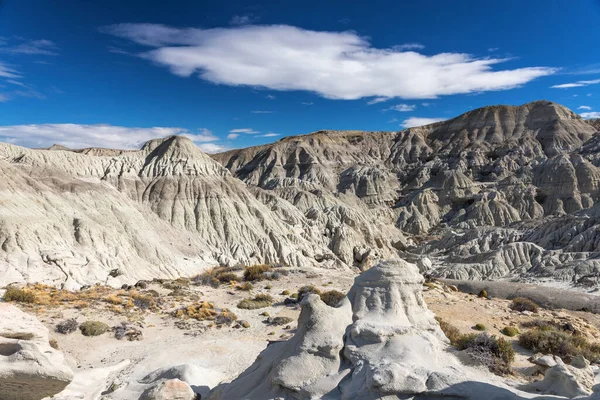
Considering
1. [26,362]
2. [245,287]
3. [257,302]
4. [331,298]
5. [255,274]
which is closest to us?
[26,362]

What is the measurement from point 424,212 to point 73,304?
273ft

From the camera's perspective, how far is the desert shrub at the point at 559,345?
12461 millimetres

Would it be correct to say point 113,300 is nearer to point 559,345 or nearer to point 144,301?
point 144,301

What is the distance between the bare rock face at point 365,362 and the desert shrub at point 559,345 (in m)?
4.61

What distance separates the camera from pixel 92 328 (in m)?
15.6

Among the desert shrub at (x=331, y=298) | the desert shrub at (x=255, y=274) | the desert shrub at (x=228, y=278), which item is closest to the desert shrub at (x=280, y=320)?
the desert shrub at (x=331, y=298)

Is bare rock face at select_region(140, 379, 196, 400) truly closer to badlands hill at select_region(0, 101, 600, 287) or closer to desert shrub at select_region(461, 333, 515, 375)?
desert shrub at select_region(461, 333, 515, 375)

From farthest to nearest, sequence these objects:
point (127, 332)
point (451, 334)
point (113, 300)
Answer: point (113, 300) < point (127, 332) < point (451, 334)

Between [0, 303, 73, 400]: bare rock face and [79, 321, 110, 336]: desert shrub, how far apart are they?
638 centimetres

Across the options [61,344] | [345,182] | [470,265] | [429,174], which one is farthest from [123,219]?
[429,174]

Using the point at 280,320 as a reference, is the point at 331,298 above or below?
above

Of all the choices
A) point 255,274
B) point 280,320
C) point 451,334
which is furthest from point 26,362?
point 255,274

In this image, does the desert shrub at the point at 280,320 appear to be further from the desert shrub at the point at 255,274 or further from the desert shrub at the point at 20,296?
the desert shrub at the point at 20,296

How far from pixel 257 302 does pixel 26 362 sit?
12.7 m
